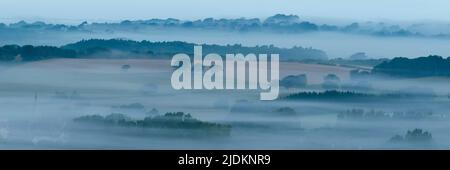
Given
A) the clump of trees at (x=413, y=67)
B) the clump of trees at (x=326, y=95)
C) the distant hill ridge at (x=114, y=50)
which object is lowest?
the clump of trees at (x=326, y=95)

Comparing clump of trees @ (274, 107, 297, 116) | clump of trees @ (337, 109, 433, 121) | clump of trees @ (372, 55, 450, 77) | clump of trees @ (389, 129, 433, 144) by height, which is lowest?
clump of trees @ (389, 129, 433, 144)

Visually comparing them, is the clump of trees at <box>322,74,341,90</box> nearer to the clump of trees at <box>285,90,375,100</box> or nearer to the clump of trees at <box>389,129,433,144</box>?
the clump of trees at <box>285,90,375,100</box>

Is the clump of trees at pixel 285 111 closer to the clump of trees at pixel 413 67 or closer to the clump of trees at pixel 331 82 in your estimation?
the clump of trees at pixel 331 82

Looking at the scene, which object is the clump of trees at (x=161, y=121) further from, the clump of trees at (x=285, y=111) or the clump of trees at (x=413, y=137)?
the clump of trees at (x=413, y=137)

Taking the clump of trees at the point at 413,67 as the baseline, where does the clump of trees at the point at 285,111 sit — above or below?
below

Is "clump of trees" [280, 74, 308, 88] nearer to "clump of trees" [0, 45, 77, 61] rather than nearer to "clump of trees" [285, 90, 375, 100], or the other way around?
"clump of trees" [285, 90, 375, 100]

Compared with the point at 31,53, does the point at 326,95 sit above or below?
below

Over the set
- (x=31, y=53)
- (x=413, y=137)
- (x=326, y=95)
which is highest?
(x=31, y=53)

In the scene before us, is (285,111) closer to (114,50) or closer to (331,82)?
(331,82)

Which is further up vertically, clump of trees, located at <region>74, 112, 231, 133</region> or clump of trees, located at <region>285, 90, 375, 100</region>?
clump of trees, located at <region>285, 90, 375, 100</region>

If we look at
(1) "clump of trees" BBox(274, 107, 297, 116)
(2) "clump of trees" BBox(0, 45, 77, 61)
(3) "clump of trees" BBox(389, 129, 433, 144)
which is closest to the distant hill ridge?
(2) "clump of trees" BBox(0, 45, 77, 61)

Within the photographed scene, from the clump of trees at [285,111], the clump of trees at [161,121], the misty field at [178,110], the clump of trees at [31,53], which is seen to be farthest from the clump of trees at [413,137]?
the clump of trees at [31,53]

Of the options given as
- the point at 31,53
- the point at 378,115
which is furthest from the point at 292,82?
the point at 31,53

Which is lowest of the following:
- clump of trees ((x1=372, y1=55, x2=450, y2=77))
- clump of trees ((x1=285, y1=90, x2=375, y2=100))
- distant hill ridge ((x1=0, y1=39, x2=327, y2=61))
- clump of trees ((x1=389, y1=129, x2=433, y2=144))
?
clump of trees ((x1=389, y1=129, x2=433, y2=144))
